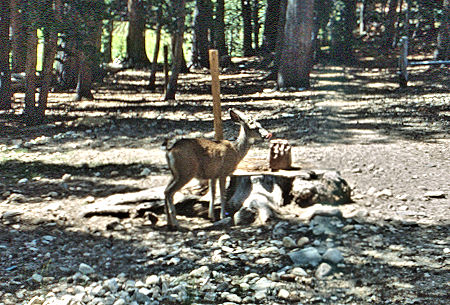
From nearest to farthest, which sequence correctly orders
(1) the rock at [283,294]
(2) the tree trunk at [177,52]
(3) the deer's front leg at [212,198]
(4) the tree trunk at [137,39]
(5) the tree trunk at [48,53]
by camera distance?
(1) the rock at [283,294], (3) the deer's front leg at [212,198], (5) the tree trunk at [48,53], (2) the tree trunk at [177,52], (4) the tree trunk at [137,39]

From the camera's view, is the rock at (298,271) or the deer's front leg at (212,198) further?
the deer's front leg at (212,198)

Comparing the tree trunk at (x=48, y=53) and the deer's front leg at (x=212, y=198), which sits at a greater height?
→ the tree trunk at (x=48, y=53)

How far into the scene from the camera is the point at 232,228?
5.00 metres

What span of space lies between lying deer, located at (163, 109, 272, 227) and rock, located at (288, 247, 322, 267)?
1.29m

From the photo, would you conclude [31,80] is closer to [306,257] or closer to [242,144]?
[242,144]

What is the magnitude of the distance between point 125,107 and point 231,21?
3.47m

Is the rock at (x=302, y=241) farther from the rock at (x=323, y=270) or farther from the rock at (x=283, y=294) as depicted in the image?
the rock at (x=283, y=294)

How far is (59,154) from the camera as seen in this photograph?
7.57 metres

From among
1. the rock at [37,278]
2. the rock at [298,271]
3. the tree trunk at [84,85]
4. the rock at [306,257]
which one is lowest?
the rock at [37,278]

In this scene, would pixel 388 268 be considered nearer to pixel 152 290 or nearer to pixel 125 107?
pixel 152 290

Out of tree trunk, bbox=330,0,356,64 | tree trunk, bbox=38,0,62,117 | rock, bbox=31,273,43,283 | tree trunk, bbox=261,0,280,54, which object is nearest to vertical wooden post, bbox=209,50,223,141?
rock, bbox=31,273,43,283

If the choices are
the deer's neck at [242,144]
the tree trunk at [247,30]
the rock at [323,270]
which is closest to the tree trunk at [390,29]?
the tree trunk at [247,30]

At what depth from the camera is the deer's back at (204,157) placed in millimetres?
4988

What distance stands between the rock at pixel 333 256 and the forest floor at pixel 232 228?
62 mm
